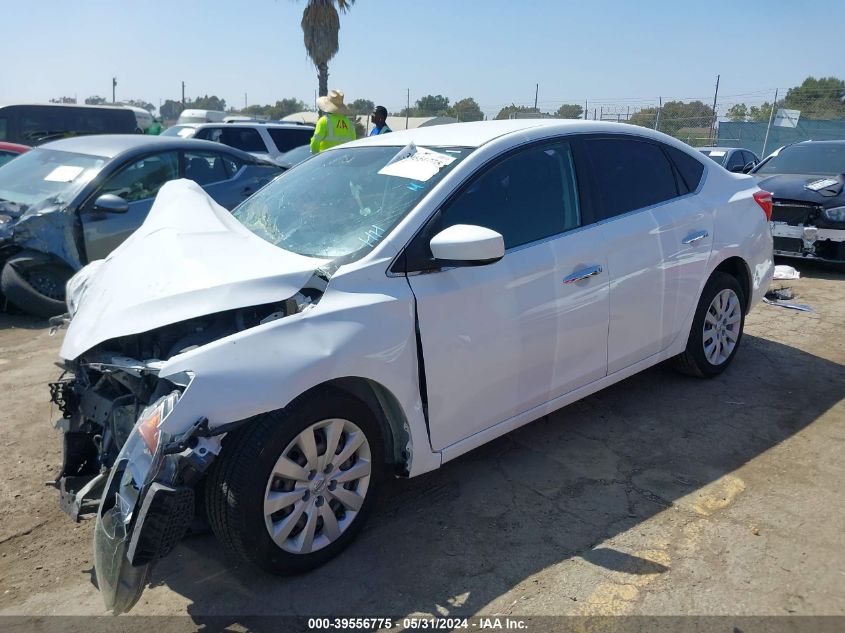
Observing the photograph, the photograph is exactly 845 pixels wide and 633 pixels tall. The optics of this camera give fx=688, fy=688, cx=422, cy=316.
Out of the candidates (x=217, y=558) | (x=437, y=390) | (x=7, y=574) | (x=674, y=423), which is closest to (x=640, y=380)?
(x=674, y=423)

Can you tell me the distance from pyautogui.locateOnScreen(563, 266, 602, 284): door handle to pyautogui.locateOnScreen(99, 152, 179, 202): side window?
485 centimetres

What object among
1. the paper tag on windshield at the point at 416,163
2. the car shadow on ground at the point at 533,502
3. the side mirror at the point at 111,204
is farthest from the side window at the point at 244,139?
the car shadow on ground at the point at 533,502

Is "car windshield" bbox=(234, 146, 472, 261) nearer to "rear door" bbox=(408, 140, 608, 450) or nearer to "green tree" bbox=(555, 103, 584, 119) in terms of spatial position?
"rear door" bbox=(408, 140, 608, 450)

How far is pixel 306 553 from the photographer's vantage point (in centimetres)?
279

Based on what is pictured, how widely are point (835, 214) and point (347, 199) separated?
646 centimetres

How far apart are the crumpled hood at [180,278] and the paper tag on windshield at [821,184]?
6960 millimetres

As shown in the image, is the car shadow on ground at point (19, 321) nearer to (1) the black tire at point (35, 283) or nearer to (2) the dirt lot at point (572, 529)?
(1) the black tire at point (35, 283)

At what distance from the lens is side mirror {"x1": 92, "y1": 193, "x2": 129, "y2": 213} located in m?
6.03

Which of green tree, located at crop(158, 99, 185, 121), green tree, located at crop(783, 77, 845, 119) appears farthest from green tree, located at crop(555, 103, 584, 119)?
green tree, located at crop(158, 99, 185, 121)

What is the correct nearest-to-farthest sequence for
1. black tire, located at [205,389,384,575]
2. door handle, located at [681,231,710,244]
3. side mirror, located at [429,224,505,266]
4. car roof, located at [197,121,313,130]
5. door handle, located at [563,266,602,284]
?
black tire, located at [205,389,384,575], side mirror, located at [429,224,505,266], door handle, located at [563,266,602,284], door handle, located at [681,231,710,244], car roof, located at [197,121,313,130]

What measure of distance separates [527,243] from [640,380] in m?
1.97

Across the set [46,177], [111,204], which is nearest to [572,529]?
[111,204]

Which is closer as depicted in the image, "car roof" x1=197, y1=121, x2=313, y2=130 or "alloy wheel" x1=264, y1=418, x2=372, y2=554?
"alloy wheel" x1=264, y1=418, x2=372, y2=554

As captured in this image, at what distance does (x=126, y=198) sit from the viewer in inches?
261
